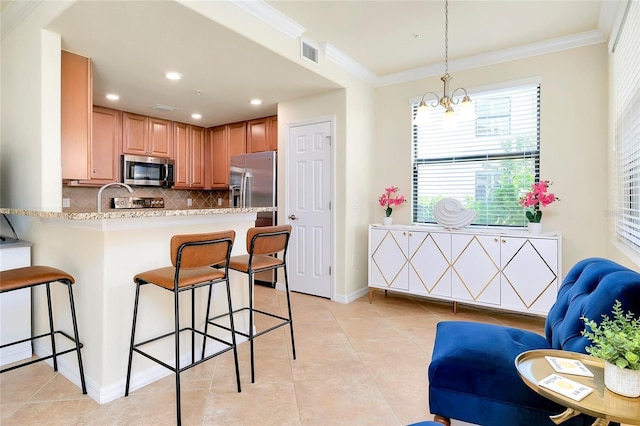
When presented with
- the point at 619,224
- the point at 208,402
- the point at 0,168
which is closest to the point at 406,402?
the point at 208,402

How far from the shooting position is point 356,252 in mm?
4188

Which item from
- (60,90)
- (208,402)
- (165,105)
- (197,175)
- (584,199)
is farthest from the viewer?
(197,175)

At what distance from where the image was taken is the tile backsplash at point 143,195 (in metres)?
4.66

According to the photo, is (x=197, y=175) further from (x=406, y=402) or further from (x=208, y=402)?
(x=406, y=402)

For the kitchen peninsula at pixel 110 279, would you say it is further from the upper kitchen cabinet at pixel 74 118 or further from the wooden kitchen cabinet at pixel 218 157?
the wooden kitchen cabinet at pixel 218 157

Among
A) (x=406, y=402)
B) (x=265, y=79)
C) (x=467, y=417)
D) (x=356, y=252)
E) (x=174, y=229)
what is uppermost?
(x=265, y=79)

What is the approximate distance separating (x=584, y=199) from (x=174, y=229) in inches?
140

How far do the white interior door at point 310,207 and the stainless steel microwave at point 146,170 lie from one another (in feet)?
6.58

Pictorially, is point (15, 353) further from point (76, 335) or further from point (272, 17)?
point (272, 17)

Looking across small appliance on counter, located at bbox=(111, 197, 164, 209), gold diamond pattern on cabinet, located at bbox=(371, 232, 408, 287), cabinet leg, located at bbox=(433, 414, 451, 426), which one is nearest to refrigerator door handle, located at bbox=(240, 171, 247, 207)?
small appliance on counter, located at bbox=(111, 197, 164, 209)

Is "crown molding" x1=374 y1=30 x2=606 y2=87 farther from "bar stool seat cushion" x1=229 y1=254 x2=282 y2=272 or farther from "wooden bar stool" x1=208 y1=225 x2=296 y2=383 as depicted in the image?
"bar stool seat cushion" x1=229 y1=254 x2=282 y2=272

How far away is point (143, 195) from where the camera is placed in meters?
5.23

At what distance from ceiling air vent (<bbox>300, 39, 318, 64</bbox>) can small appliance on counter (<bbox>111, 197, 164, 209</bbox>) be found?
3.39 meters

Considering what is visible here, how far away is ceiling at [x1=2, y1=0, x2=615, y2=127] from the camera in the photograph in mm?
2445
